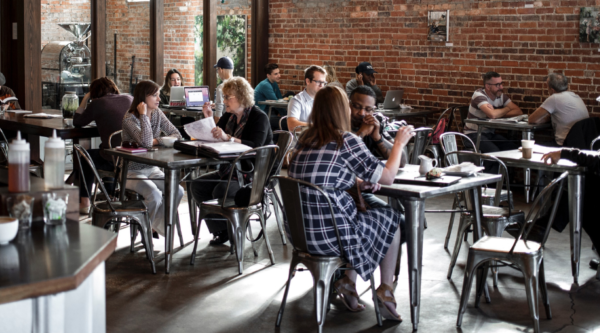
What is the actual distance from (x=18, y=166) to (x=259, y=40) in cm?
769

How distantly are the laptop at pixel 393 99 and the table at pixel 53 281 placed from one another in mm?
5942

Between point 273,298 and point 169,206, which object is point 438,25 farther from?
point 273,298

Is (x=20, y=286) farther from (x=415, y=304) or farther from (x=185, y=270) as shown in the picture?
(x=185, y=270)

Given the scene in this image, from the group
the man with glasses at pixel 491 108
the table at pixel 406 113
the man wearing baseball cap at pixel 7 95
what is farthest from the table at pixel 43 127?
the man with glasses at pixel 491 108

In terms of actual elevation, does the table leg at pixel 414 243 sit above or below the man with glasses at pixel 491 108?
below

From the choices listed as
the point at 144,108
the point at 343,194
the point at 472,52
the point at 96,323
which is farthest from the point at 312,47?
the point at 96,323

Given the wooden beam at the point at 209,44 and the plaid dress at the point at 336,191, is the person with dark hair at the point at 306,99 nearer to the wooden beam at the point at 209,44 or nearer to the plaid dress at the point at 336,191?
the plaid dress at the point at 336,191

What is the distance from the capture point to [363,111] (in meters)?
4.05

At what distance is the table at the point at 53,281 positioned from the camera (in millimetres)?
1914

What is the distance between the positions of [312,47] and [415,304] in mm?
6521

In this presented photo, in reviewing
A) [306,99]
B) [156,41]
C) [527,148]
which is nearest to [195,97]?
[156,41]

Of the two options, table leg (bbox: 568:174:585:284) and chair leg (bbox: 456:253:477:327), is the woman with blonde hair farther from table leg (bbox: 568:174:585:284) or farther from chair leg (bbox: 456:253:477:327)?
table leg (bbox: 568:174:585:284)

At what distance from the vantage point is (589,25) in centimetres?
697

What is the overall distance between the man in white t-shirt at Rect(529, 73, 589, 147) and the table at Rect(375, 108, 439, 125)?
152cm
